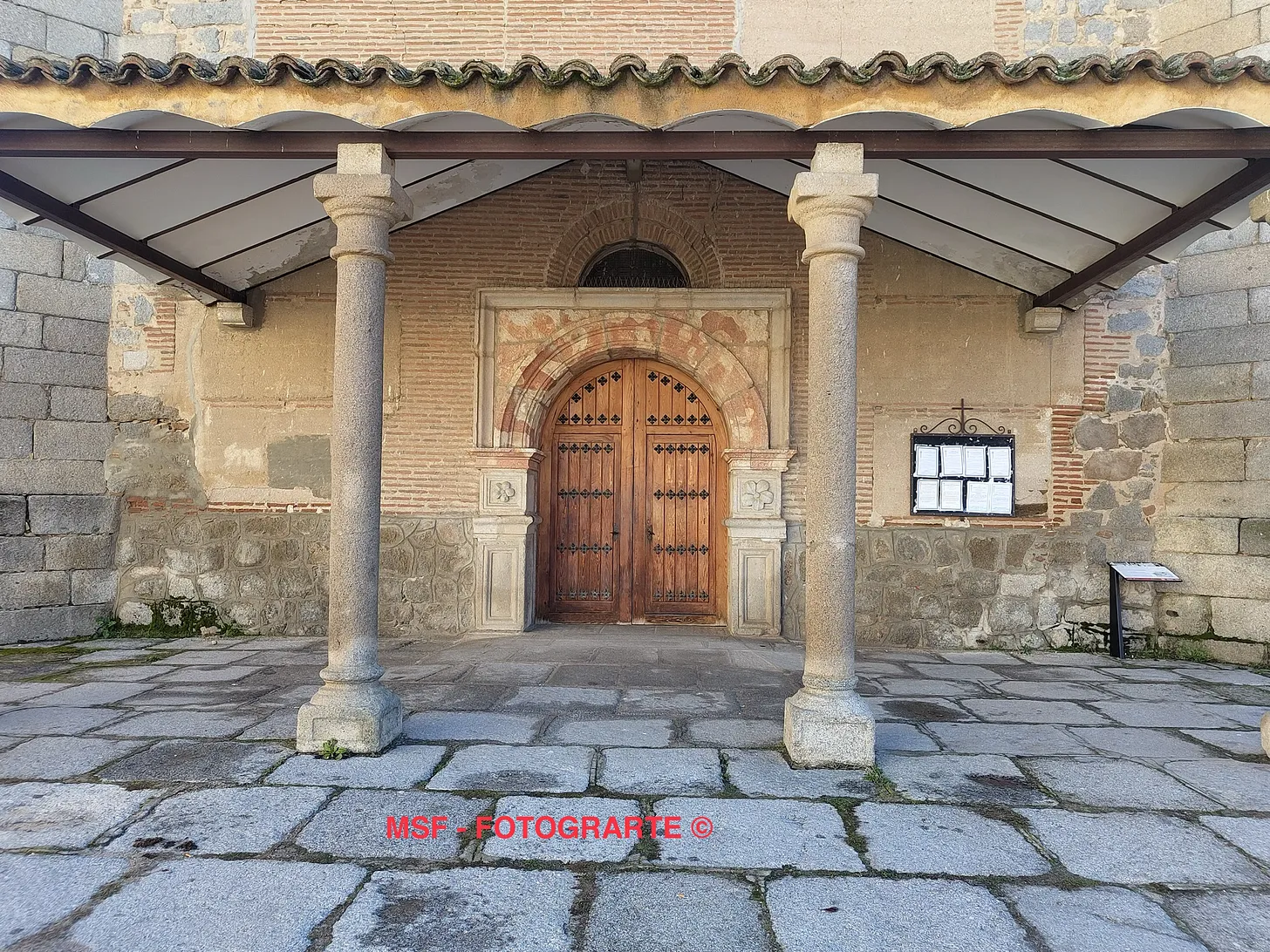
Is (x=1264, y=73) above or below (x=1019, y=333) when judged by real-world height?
above

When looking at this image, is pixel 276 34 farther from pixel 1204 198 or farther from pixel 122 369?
pixel 1204 198

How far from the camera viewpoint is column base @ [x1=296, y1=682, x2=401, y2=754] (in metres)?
3.64

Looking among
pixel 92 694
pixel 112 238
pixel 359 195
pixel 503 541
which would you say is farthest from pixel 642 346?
pixel 92 694

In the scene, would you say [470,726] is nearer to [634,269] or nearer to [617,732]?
[617,732]

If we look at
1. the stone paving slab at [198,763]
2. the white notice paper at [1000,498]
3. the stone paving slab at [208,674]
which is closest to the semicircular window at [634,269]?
the white notice paper at [1000,498]

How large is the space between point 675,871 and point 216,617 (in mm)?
5824

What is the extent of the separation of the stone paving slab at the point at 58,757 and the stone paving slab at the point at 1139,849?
3967 millimetres

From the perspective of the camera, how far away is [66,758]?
141 inches

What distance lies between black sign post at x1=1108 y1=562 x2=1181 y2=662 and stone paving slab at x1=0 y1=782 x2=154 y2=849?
681 cm

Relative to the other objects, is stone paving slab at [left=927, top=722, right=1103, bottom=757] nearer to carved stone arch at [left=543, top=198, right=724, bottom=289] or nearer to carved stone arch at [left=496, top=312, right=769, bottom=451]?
carved stone arch at [left=496, top=312, right=769, bottom=451]

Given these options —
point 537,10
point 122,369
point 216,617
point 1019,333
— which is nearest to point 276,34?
point 537,10

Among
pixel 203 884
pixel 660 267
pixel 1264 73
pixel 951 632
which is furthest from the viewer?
pixel 660 267

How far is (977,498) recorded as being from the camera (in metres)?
6.78

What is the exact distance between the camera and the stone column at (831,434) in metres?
3.70
